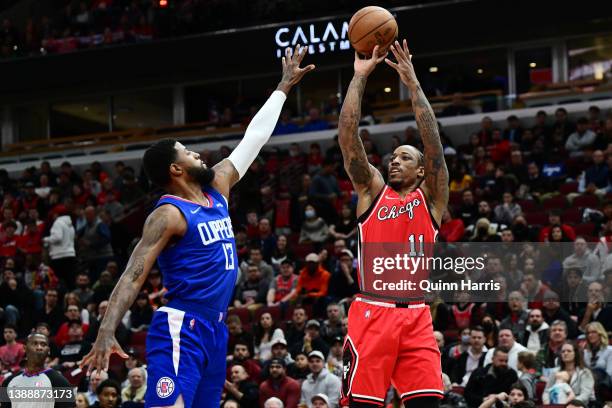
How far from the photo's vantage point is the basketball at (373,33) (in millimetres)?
8430

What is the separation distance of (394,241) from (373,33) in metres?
1.66

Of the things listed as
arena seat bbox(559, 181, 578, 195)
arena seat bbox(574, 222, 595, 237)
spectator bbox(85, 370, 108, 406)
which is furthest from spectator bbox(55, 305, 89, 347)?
arena seat bbox(559, 181, 578, 195)

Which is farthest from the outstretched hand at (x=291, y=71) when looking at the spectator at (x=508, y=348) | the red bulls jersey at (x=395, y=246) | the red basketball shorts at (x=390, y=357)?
the spectator at (x=508, y=348)

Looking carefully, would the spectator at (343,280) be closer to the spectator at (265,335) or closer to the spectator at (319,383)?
the spectator at (265,335)

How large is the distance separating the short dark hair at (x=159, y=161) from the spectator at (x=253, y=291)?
10409mm

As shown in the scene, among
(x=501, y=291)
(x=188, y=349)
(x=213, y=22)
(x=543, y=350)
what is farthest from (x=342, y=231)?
(x=188, y=349)

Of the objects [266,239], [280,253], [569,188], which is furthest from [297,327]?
[569,188]

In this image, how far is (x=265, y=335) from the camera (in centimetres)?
1569

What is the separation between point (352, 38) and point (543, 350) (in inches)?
246

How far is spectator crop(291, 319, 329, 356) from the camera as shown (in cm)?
1461

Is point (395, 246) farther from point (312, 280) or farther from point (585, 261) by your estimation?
point (312, 280)

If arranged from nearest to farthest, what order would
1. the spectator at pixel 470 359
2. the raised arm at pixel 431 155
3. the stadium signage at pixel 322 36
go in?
the raised arm at pixel 431 155, the spectator at pixel 470 359, the stadium signage at pixel 322 36

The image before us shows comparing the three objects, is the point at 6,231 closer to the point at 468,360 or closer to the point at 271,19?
the point at 271,19

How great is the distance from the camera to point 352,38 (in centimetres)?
853
